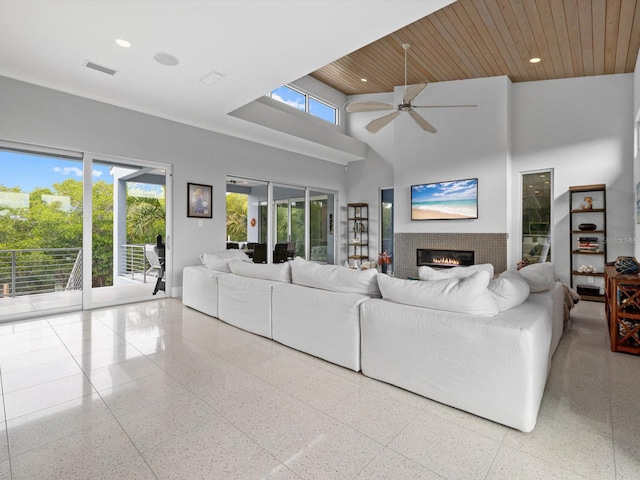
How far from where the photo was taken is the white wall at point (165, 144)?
4.06 m

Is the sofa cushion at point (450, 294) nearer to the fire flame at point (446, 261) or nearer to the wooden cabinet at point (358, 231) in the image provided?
the fire flame at point (446, 261)

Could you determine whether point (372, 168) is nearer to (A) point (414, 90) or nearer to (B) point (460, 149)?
(B) point (460, 149)

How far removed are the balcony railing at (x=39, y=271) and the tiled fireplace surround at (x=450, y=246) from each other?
18.7 ft

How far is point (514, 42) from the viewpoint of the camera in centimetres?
479


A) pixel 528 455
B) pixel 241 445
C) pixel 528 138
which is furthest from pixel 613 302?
pixel 528 138

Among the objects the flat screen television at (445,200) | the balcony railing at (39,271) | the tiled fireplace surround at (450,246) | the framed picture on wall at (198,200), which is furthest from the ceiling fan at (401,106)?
the balcony railing at (39,271)

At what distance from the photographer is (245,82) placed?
4.11 m

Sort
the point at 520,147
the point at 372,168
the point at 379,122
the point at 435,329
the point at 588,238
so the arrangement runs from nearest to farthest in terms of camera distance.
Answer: the point at 435,329
the point at 379,122
the point at 588,238
the point at 520,147
the point at 372,168

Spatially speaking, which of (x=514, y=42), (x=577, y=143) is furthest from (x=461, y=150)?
(x=514, y=42)

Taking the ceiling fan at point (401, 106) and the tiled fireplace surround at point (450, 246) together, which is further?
the tiled fireplace surround at point (450, 246)

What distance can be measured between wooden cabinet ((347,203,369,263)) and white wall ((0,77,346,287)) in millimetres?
1689

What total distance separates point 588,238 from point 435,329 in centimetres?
502

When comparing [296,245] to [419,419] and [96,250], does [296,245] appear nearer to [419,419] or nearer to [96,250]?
[96,250]

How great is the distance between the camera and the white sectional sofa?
179cm
